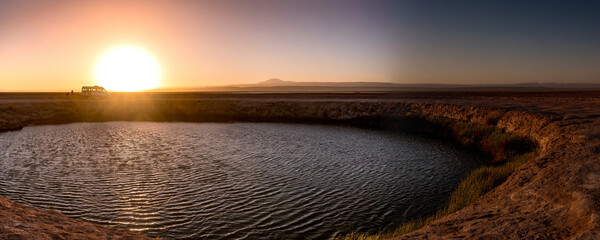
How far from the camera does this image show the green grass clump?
8.35 metres

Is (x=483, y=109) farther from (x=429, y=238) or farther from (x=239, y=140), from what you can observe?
(x=429, y=238)

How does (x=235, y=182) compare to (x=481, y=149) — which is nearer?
(x=235, y=182)

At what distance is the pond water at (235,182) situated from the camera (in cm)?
879

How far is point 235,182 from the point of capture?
39.8ft

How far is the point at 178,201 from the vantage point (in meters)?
10.2

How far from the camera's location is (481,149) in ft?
61.5

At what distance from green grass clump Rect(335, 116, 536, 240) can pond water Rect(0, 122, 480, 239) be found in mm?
732

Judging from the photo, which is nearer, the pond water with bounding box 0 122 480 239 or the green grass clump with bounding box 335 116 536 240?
the green grass clump with bounding box 335 116 536 240

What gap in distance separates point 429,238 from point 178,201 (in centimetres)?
798

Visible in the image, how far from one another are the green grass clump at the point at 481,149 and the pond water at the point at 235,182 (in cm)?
73

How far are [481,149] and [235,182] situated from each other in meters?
15.5

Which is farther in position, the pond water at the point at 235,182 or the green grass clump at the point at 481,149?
the pond water at the point at 235,182

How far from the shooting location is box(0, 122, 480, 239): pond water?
8789mm

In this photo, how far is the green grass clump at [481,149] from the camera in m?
8.35
